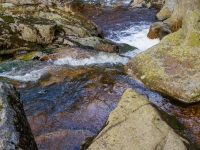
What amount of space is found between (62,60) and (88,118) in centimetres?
446

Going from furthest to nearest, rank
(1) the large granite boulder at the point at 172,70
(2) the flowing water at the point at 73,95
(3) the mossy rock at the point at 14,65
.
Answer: (3) the mossy rock at the point at 14,65 → (1) the large granite boulder at the point at 172,70 → (2) the flowing water at the point at 73,95

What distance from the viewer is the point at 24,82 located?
7.75m

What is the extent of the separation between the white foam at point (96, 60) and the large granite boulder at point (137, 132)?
512 centimetres

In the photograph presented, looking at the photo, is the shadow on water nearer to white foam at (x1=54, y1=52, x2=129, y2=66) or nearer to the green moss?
white foam at (x1=54, y1=52, x2=129, y2=66)

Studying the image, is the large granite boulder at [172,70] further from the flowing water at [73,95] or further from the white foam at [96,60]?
the white foam at [96,60]

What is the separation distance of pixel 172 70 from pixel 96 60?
3.65 meters

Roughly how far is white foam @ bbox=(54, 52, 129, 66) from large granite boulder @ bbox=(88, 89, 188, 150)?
16.8ft

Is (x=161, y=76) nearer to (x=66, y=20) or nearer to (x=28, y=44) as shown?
(x=28, y=44)

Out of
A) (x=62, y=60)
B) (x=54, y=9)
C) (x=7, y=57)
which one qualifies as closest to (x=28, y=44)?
(x=7, y=57)

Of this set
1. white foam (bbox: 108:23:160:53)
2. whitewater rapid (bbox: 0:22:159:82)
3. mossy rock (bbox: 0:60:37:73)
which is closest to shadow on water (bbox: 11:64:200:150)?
whitewater rapid (bbox: 0:22:159:82)

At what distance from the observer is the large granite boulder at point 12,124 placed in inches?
87.0

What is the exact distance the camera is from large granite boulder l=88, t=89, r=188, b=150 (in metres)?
3.72

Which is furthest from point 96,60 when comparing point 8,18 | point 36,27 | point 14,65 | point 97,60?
point 8,18

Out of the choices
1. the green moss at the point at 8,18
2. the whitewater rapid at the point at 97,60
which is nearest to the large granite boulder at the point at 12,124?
the whitewater rapid at the point at 97,60
